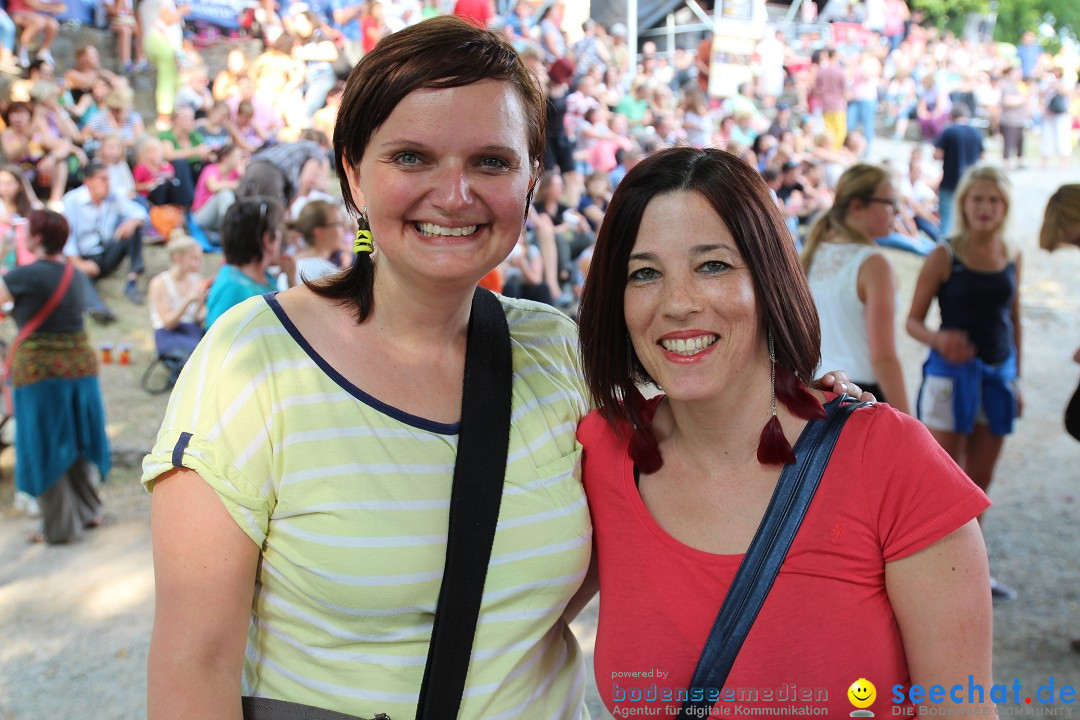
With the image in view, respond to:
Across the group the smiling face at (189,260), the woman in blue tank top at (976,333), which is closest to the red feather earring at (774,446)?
the woman in blue tank top at (976,333)

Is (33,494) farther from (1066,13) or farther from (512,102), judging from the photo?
(1066,13)

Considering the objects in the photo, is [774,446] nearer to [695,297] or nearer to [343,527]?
[695,297]

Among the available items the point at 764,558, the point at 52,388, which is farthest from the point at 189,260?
the point at 764,558

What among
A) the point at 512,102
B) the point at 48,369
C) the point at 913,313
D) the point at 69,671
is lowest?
the point at 69,671

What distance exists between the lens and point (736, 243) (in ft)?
5.79

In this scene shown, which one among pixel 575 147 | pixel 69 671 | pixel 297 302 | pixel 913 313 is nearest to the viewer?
pixel 297 302

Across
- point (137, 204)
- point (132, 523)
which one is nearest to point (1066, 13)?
point (137, 204)

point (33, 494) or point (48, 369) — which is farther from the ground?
point (48, 369)

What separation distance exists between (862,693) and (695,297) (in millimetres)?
756

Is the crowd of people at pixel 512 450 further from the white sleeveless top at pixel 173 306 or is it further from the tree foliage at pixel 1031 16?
the tree foliage at pixel 1031 16

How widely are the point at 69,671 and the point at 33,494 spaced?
1.73 metres

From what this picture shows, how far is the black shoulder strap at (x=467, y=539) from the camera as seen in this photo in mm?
1588

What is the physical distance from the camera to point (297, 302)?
5.70 feet

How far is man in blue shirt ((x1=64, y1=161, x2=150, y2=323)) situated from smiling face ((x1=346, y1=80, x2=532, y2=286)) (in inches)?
334
